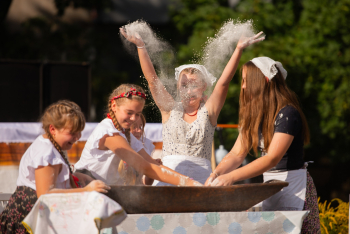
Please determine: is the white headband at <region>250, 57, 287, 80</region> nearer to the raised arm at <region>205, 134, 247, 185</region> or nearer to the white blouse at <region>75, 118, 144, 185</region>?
the raised arm at <region>205, 134, 247, 185</region>

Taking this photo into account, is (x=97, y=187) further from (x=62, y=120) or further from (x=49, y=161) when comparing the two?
(x=62, y=120)

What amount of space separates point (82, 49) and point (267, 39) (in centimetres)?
395

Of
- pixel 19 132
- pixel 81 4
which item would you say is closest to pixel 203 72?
pixel 19 132

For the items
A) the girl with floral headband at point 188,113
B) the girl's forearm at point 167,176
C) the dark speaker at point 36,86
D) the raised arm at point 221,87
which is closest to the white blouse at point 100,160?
the girl's forearm at point 167,176

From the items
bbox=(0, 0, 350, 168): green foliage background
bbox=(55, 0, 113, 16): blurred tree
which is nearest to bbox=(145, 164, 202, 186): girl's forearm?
bbox=(0, 0, 350, 168): green foliage background

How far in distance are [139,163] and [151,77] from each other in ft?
2.06

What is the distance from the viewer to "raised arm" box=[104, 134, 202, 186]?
208cm

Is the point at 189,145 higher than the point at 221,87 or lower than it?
lower

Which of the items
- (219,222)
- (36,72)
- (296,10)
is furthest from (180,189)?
(296,10)

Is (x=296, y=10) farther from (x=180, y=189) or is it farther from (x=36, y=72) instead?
(x=180, y=189)

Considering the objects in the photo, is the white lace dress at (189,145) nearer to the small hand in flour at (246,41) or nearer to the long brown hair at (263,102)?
the long brown hair at (263,102)

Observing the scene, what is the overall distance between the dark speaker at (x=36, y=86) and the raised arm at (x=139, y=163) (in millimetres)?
3226

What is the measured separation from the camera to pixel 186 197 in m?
1.81

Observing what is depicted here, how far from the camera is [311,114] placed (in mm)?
6285
